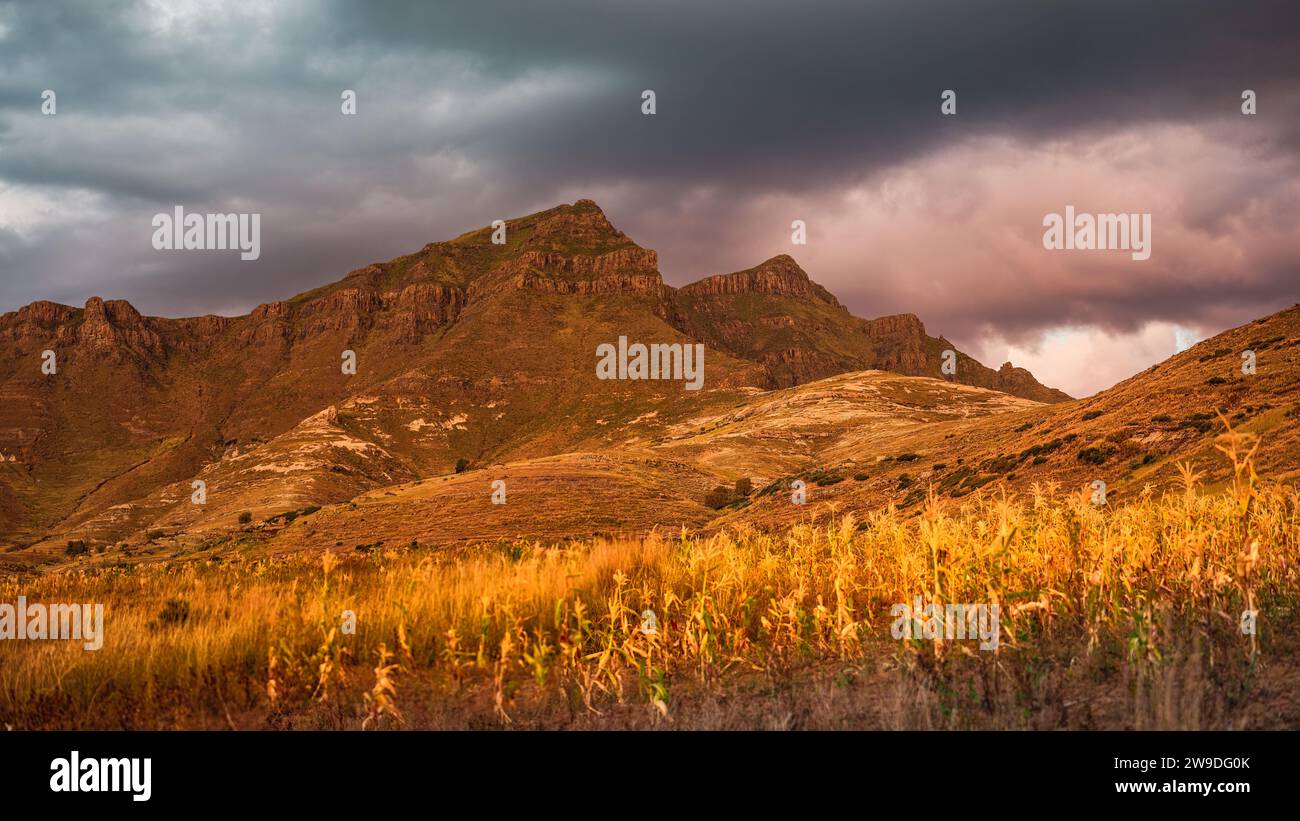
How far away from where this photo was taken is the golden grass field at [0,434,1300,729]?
4.85 m

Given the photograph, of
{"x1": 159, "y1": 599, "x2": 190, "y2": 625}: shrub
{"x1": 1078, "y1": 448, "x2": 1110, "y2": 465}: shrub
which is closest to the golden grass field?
{"x1": 159, "y1": 599, "x2": 190, "y2": 625}: shrub

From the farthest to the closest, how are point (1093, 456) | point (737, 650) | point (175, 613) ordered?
point (1093, 456) < point (175, 613) < point (737, 650)

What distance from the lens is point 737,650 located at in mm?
6398

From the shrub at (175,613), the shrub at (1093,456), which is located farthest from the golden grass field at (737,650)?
the shrub at (1093,456)

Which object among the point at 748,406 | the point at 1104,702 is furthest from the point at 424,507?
the point at 748,406

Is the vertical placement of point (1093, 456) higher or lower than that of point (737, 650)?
higher

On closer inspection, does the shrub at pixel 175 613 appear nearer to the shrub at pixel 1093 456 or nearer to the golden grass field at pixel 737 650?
the golden grass field at pixel 737 650

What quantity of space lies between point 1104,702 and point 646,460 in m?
90.1

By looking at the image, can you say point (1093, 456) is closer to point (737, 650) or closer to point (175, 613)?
point (737, 650)

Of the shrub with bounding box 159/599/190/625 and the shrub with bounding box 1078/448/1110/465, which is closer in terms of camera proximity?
the shrub with bounding box 159/599/190/625

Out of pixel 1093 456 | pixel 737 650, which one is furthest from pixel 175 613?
pixel 1093 456

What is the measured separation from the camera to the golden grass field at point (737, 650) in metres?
4.85

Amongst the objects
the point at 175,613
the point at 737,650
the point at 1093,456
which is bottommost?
the point at 737,650

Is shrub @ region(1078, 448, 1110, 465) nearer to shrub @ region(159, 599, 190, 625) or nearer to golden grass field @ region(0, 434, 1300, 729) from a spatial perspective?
golden grass field @ region(0, 434, 1300, 729)
